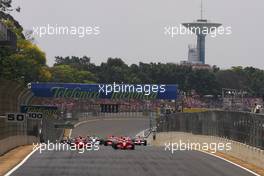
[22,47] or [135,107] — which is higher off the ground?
[22,47]

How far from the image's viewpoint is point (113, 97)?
9050 cm

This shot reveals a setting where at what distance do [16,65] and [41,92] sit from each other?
2157 centimetres

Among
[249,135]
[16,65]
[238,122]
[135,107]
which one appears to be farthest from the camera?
[135,107]

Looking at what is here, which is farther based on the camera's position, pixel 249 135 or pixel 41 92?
pixel 41 92

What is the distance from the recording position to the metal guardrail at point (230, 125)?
28344mm

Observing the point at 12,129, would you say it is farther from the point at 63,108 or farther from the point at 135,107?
the point at 135,107

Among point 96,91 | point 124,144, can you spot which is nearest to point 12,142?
point 124,144

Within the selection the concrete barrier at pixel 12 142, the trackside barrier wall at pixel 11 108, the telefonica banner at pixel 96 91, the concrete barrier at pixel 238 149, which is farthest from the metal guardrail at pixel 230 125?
the telefonica banner at pixel 96 91

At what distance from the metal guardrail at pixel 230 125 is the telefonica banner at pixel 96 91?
1220 inches

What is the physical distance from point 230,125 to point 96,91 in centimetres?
5461

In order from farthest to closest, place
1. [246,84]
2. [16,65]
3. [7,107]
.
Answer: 1. [246,84]
2. [16,65]
3. [7,107]

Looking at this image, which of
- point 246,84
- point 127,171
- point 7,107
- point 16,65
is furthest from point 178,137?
point 246,84

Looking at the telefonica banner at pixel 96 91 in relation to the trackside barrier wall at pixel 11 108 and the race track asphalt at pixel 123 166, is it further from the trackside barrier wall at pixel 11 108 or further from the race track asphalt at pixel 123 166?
the race track asphalt at pixel 123 166

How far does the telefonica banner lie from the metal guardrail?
31.0m
